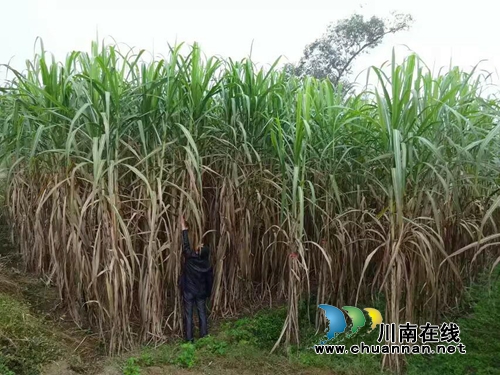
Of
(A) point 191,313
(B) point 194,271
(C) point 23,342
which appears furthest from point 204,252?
(C) point 23,342

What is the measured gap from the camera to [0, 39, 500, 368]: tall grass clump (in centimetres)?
223

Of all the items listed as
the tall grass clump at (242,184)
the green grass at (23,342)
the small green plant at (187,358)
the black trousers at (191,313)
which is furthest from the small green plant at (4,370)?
the black trousers at (191,313)

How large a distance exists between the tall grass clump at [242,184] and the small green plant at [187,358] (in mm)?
234

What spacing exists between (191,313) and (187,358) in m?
0.29

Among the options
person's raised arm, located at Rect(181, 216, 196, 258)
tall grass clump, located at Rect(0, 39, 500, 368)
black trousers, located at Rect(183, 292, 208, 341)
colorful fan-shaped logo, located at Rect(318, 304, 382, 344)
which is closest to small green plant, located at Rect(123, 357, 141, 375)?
tall grass clump, located at Rect(0, 39, 500, 368)

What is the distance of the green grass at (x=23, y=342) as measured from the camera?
6.96ft

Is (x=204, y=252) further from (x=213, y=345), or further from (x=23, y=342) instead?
(x=23, y=342)

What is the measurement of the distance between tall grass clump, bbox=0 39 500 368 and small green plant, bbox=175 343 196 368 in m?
0.23

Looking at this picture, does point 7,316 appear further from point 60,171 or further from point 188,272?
point 188,272

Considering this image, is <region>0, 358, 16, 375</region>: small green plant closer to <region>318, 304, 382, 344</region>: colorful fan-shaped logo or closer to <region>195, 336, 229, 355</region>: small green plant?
<region>195, 336, 229, 355</region>: small green plant

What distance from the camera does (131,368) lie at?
2205 mm

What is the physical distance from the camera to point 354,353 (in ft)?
8.07

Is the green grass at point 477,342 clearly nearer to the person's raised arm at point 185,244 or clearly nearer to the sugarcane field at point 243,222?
the sugarcane field at point 243,222

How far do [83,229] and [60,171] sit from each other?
38 centimetres
